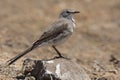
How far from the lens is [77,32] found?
1706 cm

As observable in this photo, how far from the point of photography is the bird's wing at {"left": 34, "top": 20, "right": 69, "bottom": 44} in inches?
396

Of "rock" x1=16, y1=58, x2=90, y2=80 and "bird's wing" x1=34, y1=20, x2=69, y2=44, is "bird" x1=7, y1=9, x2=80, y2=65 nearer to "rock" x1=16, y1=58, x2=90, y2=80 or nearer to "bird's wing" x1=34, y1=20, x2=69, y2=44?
"bird's wing" x1=34, y1=20, x2=69, y2=44

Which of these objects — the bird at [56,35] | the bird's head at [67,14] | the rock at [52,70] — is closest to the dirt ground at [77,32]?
the rock at [52,70]

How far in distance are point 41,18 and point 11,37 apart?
358 centimetres

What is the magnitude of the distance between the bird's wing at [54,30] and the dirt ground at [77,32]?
2.79 feet

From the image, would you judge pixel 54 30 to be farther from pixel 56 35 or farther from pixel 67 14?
pixel 67 14

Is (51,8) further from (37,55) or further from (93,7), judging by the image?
(37,55)

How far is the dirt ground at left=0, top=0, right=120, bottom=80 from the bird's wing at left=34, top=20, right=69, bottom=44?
850 millimetres

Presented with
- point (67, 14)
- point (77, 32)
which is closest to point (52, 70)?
point (67, 14)

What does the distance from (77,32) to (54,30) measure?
6.88 meters

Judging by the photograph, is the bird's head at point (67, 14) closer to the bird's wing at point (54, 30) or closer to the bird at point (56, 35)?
the bird at point (56, 35)

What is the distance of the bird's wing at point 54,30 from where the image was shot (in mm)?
10055

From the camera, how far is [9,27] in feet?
53.5

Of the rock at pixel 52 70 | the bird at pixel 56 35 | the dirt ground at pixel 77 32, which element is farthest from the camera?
A: the dirt ground at pixel 77 32
